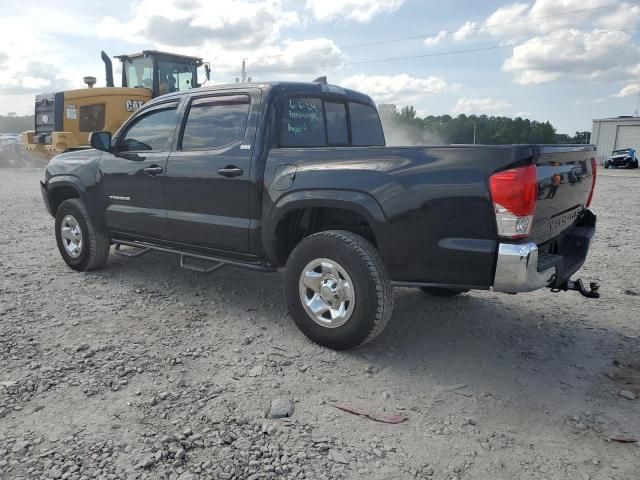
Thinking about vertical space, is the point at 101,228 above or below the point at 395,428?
above

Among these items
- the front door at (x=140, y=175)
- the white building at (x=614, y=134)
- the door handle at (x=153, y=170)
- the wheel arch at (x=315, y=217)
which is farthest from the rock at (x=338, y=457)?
the white building at (x=614, y=134)

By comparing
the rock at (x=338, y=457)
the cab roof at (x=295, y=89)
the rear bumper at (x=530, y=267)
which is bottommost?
the rock at (x=338, y=457)

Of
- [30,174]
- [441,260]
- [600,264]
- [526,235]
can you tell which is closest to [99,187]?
[441,260]

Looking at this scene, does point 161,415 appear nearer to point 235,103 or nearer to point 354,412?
point 354,412

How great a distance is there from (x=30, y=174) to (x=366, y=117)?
1830 centimetres

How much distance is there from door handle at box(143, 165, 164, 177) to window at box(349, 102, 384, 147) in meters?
1.82

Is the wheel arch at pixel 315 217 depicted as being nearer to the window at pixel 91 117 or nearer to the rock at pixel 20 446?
the rock at pixel 20 446

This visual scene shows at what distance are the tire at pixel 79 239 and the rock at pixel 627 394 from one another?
4.90m

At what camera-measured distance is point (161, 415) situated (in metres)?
2.83

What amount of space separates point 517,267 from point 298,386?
1501 millimetres

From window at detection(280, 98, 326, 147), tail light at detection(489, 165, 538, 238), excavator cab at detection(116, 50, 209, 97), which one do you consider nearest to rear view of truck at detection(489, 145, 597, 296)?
tail light at detection(489, 165, 538, 238)

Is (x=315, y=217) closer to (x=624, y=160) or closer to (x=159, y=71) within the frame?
(x=159, y=71)

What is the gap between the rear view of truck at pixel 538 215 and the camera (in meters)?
2.88

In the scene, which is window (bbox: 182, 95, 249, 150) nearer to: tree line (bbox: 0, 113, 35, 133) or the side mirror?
the side mirror
